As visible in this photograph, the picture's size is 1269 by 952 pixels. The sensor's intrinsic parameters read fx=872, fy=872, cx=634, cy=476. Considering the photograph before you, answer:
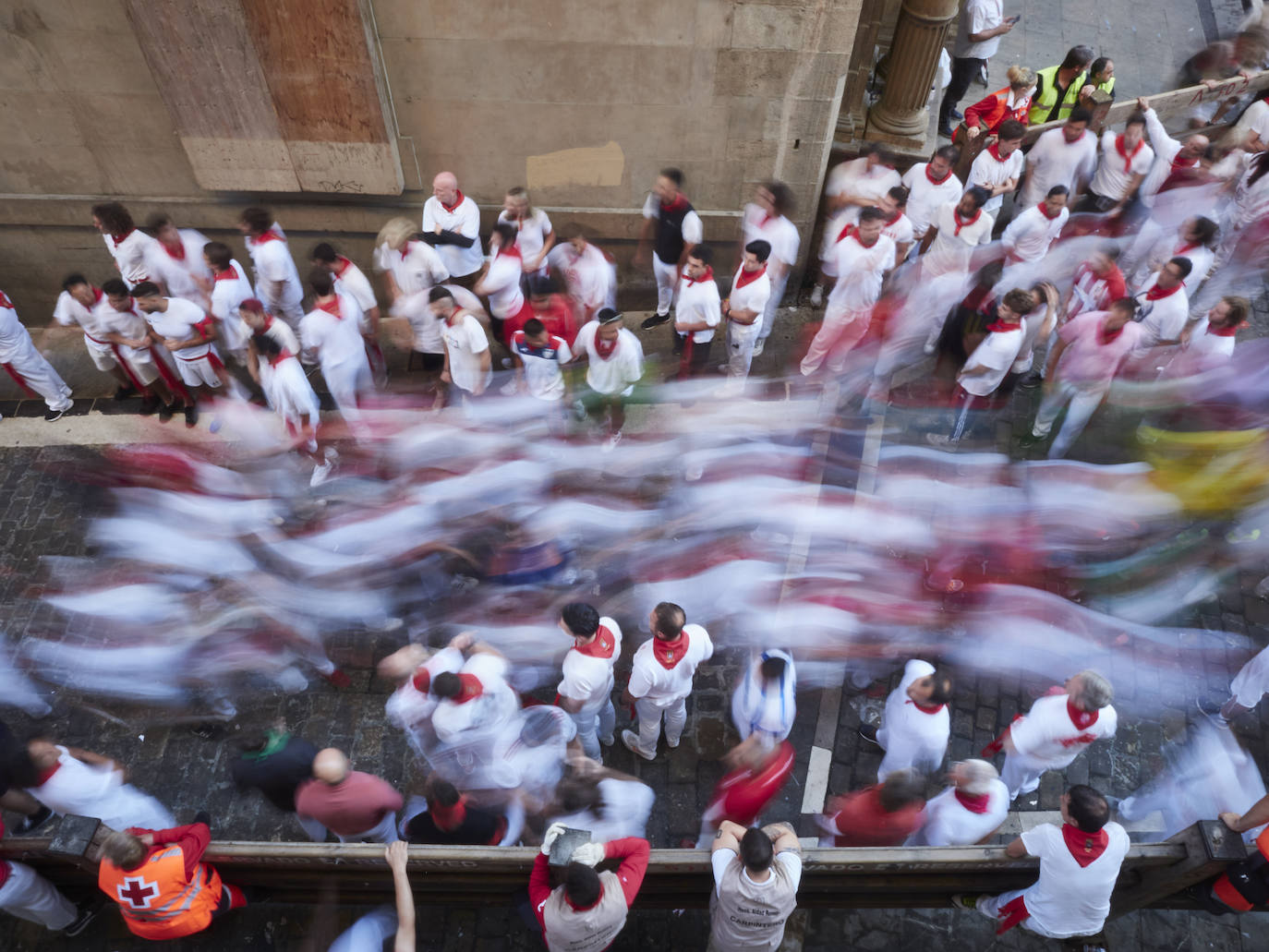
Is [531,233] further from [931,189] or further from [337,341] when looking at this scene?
[931,189]

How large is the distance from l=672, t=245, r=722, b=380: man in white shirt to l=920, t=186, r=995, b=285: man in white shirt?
6.63 ft

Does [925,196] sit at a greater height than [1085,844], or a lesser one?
greater

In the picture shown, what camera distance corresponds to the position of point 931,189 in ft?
26.6

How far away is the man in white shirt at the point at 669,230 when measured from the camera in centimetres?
786

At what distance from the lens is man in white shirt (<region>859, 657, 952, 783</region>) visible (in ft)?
15.7

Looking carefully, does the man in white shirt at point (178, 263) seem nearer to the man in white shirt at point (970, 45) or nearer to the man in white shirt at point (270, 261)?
the man in white shirt at point (270, 261)

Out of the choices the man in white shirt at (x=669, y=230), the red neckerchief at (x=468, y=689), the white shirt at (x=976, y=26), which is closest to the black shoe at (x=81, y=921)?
the red neckerchief at (x=468, y=689)

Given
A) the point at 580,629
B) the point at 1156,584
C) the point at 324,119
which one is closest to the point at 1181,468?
the point at 1156,584

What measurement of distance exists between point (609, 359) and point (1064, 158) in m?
5.21

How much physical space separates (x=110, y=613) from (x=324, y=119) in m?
4.74

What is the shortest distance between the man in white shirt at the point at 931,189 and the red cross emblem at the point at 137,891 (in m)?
7.58

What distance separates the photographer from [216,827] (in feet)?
18.3

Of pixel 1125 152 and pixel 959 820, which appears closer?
pixel 959 820

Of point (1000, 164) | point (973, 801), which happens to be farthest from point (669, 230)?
point (973, 801)
